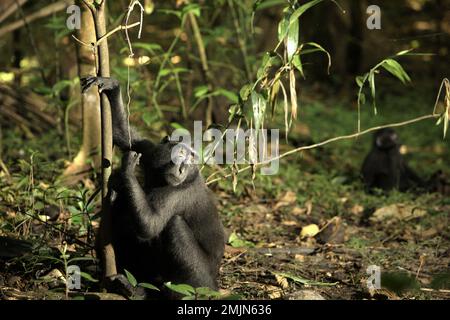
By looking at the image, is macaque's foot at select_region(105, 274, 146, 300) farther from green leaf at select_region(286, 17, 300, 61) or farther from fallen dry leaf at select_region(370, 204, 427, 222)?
fallen dry leaf at select_region(370, 204, 427, 222)

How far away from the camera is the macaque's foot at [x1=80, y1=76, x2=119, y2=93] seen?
412 centimetres

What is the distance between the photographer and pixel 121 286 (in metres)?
4.43

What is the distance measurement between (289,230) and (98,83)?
10.3 ft

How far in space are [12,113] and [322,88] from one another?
25.4ft

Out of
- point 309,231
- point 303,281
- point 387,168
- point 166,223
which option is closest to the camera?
point 166,223

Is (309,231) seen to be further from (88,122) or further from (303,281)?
(88,122)

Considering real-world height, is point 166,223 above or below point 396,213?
above

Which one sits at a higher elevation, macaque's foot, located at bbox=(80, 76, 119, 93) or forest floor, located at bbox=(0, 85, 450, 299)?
macaque's foot, located at bbox=(80, 76, 119, 93)

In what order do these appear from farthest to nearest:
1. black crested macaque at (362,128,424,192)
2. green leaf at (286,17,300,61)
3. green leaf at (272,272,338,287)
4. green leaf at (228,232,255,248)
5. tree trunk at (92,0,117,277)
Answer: black crested macaque at (362,128,424,192) < green leaf at (228,232,255,248) < green leaf at (272,272,338,287) < green leaf at (286,17,300,61) < tree trunk at (92,0,117,277)

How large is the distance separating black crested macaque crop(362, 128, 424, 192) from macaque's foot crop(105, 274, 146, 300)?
15.8ft

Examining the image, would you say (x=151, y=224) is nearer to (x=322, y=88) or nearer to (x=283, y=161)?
(x=283, y=161)

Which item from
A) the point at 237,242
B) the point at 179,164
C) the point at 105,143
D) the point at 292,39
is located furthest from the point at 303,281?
the point at 105,143

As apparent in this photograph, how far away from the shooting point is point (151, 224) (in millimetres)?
4566

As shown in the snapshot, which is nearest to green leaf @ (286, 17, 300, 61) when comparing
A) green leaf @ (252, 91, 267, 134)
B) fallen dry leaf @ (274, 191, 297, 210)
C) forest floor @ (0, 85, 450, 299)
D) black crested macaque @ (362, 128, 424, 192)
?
green leaf @ (252, 91, 267, 134)
